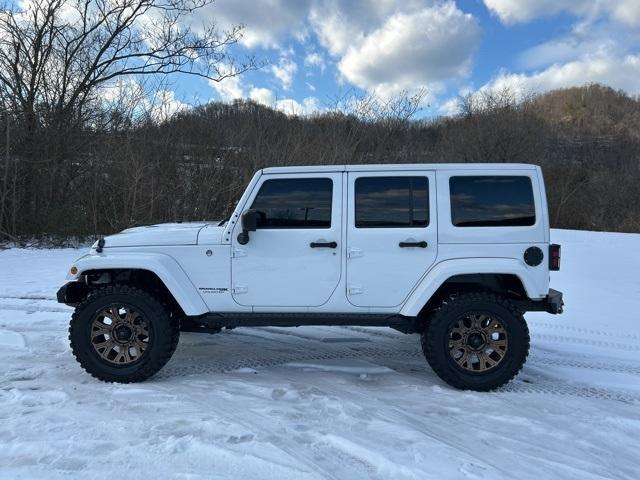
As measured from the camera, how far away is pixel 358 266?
4168mm

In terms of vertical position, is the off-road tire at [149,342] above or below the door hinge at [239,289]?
below

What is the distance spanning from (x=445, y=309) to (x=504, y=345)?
58cm

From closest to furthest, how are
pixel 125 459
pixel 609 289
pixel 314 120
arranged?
pixel 125 459, pixel 609 289, pixel 314 120

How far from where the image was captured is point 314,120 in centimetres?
1803

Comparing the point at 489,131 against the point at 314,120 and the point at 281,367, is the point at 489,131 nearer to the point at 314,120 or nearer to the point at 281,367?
the point at 314,120

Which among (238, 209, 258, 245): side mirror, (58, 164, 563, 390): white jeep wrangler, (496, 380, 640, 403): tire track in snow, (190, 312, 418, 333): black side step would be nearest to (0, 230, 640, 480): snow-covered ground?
(496, 380, 640, 403): tire track in snow

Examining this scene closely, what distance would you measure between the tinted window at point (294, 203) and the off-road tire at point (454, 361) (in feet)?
4.27

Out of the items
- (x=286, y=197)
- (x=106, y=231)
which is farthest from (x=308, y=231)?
(x=106, y=231)

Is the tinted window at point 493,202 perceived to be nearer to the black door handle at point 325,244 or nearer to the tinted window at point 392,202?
the tinted window at point 392,202

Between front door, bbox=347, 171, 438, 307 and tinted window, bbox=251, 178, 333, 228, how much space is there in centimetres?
23

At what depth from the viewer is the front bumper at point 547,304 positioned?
4.12 meters

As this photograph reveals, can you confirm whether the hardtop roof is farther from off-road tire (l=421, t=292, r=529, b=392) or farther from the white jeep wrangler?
off-road tire (l=421, t=292, r=529, b=392)

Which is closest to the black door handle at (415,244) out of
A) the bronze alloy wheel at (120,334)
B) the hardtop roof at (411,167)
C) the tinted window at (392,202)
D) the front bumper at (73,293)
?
the tinted window at (392,202)

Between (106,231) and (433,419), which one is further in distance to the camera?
(106,231)
